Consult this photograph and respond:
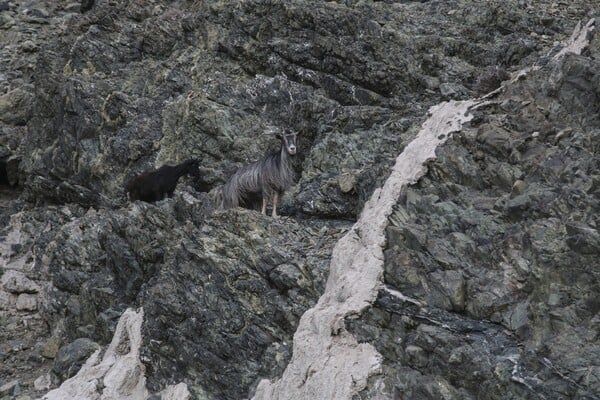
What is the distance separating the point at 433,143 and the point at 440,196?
4.23 feet

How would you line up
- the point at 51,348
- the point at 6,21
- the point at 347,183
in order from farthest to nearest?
the point at 6,21
the point at 51,348
the point at 347,183

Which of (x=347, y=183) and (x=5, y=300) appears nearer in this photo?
(x=347, y=183)

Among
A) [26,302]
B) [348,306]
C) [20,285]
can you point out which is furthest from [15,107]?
[348,306]

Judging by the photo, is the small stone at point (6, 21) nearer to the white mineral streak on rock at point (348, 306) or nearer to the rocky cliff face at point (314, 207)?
the rocky cliff face at point (314, 207)

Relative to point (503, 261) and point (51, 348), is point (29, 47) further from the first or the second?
point (503, 261)

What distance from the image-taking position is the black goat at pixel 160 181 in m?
19.4

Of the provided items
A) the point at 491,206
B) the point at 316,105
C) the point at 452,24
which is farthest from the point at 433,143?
the point at 452,24

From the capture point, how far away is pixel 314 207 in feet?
54.7

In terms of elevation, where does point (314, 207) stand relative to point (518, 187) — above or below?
below

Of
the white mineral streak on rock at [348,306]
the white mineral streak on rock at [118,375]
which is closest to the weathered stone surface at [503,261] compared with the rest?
the white mineral streak on rock at [348,306]

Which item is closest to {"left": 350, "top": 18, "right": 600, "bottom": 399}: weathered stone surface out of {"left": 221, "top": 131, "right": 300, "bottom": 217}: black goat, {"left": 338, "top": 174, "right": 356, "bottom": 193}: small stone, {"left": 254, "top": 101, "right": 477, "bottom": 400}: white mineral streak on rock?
{"left": 254, "top": 101, "right": 477, "bottom": 400}: white mineral streak on rock

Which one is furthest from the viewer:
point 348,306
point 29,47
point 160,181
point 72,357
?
point 29,47

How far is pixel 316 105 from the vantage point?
19.8m

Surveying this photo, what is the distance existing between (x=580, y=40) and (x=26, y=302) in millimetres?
14188
